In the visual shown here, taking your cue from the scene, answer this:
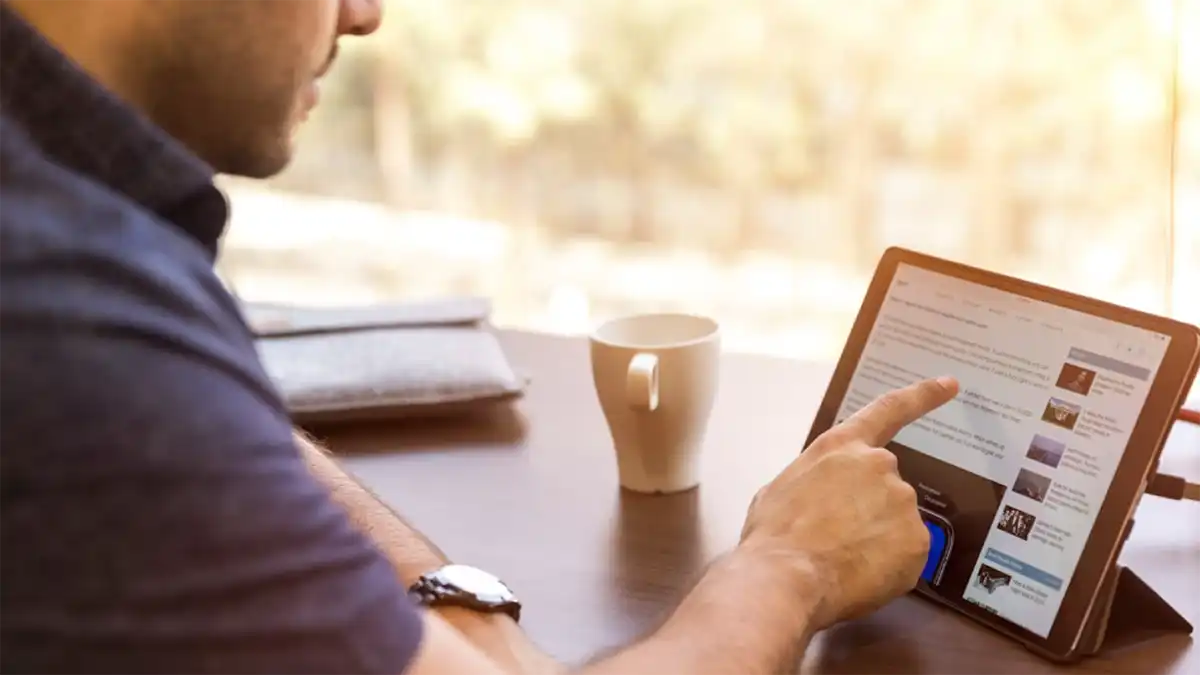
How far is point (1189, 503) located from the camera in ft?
2.91

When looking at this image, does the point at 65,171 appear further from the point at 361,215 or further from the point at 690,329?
the point at 361,215

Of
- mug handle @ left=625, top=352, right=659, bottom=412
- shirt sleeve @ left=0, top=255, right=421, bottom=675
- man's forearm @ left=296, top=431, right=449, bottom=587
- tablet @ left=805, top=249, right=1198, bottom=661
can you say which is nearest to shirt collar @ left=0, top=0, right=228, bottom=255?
shirt sleeve @ left=0, top=255, right=421, bottom=675

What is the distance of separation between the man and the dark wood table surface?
0.08 m

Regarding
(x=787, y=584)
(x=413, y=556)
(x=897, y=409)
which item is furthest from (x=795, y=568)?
(x=413, y=556)

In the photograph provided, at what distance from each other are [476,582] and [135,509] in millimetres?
344

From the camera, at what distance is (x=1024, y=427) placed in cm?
77

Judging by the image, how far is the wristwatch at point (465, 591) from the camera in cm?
80

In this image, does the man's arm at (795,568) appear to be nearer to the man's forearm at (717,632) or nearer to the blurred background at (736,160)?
the man's forearm at (717,632)

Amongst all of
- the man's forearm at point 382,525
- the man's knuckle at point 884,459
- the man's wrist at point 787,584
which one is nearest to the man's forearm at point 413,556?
the man's forearm at point 382,525

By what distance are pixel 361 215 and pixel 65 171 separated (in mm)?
1842

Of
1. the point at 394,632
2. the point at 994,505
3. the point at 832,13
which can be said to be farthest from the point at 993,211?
the point at 394,632

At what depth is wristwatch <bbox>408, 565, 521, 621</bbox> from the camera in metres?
0.80

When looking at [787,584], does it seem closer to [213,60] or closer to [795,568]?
[795,568]

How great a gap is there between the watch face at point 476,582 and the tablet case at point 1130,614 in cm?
37
